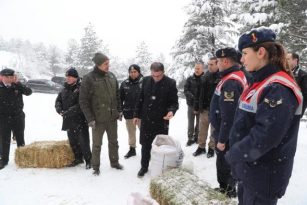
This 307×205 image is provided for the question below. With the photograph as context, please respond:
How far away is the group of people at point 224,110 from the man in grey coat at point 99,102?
0.02 m

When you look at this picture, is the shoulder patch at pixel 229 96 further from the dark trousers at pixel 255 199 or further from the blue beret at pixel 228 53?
the dark trousers at pixel 255 199

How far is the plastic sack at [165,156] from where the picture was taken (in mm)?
5508

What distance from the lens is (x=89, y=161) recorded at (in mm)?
6637

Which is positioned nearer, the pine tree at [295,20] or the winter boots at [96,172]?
the winter boots at [96,172]

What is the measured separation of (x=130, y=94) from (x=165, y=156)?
2.42m

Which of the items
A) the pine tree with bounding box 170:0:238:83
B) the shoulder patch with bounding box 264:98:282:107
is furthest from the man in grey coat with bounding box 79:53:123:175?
the pine tree with bounding box 170:0:238:83

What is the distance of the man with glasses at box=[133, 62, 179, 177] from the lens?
576cm

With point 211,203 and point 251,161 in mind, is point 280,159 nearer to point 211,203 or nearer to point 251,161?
point 251,161

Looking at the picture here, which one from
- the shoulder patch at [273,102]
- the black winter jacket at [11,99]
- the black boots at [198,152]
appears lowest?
the black boots at [198,152]

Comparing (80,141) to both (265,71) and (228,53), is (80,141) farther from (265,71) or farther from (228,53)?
(265,71)

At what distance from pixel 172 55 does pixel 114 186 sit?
20529 mm

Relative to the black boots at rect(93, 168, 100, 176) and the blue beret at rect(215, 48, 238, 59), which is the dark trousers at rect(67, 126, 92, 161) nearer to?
the black boots at rect(93, 168, 100, 176)

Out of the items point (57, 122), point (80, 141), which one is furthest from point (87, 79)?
point (57, 122)

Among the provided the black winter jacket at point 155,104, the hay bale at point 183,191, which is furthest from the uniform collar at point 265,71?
the black winter jacket at point 155,104
